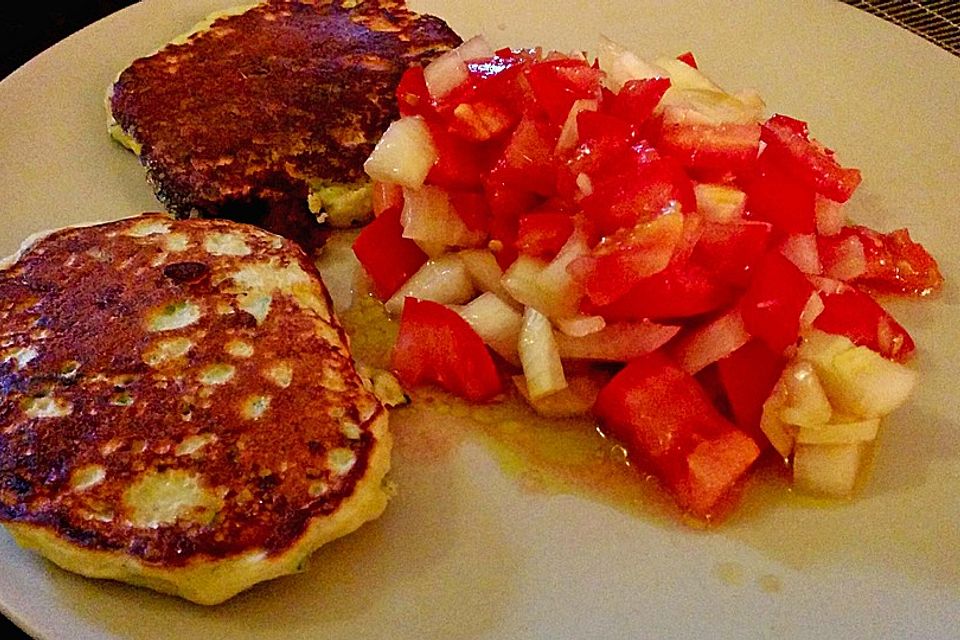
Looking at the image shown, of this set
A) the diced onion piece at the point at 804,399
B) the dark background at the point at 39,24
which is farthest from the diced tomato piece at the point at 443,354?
the dark background at the point at 39,24

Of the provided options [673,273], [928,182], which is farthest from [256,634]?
[928,182]

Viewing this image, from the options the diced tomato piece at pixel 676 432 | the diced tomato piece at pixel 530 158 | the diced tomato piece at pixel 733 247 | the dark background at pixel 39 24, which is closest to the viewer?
the diced tomato piece at pixel 676 432

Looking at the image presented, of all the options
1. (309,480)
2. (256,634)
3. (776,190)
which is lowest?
(256,634)

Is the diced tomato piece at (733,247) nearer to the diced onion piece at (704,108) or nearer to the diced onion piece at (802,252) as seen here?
the diced onion piece at (802,252)

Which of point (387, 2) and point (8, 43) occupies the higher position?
point (387, 2)

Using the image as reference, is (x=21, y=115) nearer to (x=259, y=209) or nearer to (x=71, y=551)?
(x=259, y=209)
